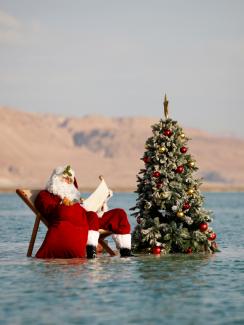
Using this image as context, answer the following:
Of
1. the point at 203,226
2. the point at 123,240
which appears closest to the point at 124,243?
the point at 123,240

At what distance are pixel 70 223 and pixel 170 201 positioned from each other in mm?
2239

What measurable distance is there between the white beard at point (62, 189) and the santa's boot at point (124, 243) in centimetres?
99

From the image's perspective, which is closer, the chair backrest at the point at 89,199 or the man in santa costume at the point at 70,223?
the man in santa costume at the point at 70,223

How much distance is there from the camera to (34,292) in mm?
11453

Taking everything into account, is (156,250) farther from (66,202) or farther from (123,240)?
(66,202)

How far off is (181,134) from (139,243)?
2.16 m

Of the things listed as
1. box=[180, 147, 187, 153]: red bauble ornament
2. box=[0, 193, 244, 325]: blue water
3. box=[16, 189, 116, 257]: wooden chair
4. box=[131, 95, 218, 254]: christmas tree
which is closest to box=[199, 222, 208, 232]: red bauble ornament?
box=[131, 95, 218, 254]: christmas tree

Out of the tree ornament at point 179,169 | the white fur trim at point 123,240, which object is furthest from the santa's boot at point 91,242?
the tree ornament at point 179,169

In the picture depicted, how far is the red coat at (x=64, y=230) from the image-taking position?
50.7 ft

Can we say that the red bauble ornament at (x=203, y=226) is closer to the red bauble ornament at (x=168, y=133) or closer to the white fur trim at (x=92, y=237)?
the red bauble ornament at (x=168, y=133)

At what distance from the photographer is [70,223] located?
15523 millimetres

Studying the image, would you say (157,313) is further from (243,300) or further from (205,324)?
(243,300)

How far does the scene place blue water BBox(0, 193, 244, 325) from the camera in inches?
383

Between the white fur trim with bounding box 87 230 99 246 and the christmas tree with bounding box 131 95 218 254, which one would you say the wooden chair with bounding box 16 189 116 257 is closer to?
the white fur trim with bounding box 87 230 99 246
